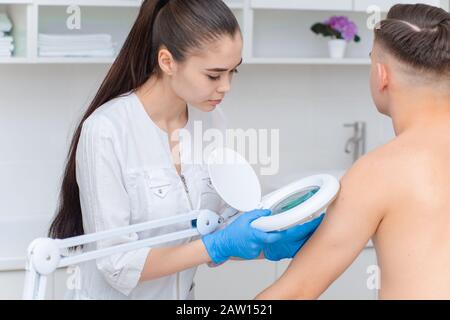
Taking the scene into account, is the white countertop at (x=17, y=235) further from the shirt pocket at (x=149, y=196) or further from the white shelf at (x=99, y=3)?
the shirt pocket at (x=149, y=196)

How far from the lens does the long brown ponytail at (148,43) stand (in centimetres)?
196

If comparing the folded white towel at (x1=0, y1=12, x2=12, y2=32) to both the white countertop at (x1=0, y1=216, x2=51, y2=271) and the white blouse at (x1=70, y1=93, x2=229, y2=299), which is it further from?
the white blouse at (x1=70, y1=93, x2=229, y2=299)

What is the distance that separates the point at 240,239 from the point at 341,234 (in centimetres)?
21

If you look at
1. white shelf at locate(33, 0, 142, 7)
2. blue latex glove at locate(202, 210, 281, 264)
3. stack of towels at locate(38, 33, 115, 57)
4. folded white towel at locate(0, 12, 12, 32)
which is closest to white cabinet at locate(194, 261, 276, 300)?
stack of towels at locate(38, 33, 115, 57)

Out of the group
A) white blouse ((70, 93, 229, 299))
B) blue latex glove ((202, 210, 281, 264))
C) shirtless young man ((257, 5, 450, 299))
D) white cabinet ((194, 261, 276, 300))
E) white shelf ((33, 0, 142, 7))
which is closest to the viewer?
shirtless young man ((257, 5, 450, 299))

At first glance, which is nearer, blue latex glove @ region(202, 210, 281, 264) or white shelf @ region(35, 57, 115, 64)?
blue latex glove @ region(202, 210, 281, 264)

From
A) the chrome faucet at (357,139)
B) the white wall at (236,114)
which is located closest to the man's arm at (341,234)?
the white wall at (236,114)

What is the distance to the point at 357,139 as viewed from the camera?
3709 mm

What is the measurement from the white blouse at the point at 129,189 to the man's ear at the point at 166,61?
114mm

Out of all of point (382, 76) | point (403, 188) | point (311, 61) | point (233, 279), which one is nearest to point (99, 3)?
point (311, 61)

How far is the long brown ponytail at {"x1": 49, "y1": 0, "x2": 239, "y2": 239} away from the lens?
1958 millimetres

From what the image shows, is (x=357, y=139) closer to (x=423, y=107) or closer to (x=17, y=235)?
(x=17, y=235)

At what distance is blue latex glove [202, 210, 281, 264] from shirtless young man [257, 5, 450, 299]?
0.09 metres
